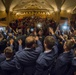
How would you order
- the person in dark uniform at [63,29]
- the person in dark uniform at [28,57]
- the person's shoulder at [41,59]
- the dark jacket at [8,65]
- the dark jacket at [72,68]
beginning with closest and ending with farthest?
the person's shoulder at [41,59] < the person in dark uniform at [28,57] < the dark jacket at [8,65] < the dark jacket at [72,68] < the person in dark uniform at [63,29]

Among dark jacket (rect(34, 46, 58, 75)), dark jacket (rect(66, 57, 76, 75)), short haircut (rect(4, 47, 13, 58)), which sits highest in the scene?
short haircut (rect(4, 47, 13, 58))

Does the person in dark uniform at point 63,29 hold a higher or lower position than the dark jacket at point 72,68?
higher

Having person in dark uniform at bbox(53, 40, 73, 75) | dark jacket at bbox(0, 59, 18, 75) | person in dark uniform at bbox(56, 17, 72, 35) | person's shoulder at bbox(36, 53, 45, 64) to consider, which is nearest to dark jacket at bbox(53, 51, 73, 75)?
person in dark uniform at bbox(53, 40, 73, 75)

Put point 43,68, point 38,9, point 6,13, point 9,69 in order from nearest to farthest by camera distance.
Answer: point 43,68, point 9,69, point 6,13, point 38,9

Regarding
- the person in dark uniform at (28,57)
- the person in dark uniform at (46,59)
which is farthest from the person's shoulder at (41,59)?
the person in dark uniform at (28,57)

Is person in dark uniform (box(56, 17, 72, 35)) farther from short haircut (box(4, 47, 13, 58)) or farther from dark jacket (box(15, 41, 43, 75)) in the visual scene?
short haircut (box(4, 47, 13, 58))

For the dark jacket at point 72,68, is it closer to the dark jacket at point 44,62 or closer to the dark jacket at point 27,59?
the dark jacket at point 44,62

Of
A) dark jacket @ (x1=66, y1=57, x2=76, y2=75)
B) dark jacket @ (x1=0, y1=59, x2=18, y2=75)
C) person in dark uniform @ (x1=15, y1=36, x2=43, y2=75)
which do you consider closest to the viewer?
person in dark uniform @ (x1=15, y1=36, x2=43, y2=75)

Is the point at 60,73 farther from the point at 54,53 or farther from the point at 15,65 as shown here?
the point at 15,65

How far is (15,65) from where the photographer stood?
396 centimetres

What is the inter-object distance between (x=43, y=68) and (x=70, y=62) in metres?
0.62

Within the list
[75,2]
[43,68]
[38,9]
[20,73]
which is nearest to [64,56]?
[43,68]

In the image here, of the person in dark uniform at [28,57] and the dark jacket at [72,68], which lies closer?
the person in dark uniform at [28,57]

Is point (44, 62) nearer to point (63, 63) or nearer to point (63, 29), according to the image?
point (63, 63)
